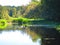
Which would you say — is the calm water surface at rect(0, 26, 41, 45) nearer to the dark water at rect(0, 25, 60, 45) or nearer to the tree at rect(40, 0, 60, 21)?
the dark water at rect(0, 25, 60, 45)

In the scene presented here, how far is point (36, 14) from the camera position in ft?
245

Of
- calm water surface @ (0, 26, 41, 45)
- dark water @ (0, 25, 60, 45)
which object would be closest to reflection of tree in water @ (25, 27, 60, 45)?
dark water @ (0, 25, 60, 45)

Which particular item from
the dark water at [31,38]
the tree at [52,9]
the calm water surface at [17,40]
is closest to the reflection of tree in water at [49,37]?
the dark water at [31,38]

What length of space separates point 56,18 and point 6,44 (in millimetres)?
34465

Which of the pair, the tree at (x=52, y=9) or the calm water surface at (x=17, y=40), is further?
the tree at (x=52, y=9)

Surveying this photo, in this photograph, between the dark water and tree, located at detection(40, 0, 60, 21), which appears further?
tree, located at detection(40, 0, 60, 21)

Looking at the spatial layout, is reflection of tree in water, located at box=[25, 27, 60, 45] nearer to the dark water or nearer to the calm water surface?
the dark water

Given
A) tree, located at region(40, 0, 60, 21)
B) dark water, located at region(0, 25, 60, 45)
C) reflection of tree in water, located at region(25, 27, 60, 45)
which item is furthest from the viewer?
tree, located at region(40, 0, 60, 21)

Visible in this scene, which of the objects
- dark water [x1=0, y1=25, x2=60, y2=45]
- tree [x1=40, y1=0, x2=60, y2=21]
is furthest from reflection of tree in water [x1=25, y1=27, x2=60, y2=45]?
tree [x1=40, y1=0, x2=60, y2=21]

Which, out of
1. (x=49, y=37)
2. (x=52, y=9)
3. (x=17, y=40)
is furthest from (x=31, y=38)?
(x=52, y=9)

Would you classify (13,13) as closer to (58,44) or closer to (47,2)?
(47,2)

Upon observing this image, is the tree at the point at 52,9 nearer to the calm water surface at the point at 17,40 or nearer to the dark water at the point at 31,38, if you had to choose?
the dark water at the point at 31,38

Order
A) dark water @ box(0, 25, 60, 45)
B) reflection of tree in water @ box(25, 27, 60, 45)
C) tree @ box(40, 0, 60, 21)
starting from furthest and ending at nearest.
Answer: tree @ box(40, 0, 60, 21) → dark water @ box(0, 25, 60, 45) → reflection of tree in water @ box(25, 27, 60, 45)

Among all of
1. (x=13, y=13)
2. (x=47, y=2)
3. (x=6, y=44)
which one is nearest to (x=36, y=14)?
(x=47, y=2)
